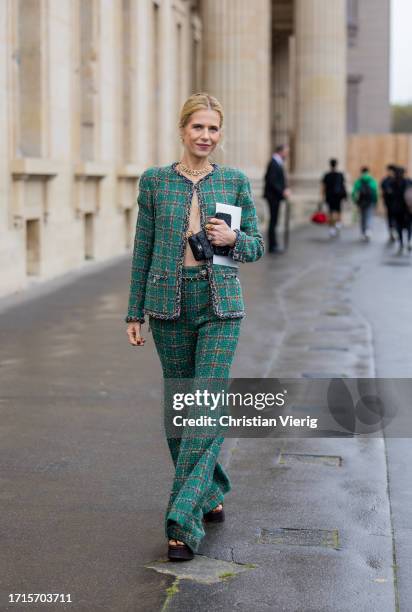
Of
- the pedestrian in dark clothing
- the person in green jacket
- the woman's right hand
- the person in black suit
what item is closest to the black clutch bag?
the woman's right hand

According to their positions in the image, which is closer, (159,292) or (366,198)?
(159,292)

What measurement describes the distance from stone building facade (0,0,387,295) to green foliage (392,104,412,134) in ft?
350

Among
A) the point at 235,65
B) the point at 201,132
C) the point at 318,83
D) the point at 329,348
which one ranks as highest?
the point at 235,65

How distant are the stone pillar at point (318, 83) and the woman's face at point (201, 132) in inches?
1254

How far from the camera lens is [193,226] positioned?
543 cm

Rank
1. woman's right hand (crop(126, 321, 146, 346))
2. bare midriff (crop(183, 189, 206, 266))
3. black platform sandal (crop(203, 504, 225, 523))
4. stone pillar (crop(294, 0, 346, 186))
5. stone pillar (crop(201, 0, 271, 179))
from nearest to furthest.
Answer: bare midriff (crop(183, 189, 206, 266)) → woman's right hand (crop(126, 321, 146, 346)) → black platform sandal (crop(203, 504, 225, 523)) → stone pillar (crop(201, 0, 271, 179)) → stone pillar (crop(294, 0, 346, 186))

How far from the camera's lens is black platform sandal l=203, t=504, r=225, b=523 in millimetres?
5703

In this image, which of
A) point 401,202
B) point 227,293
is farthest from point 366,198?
point 227,293

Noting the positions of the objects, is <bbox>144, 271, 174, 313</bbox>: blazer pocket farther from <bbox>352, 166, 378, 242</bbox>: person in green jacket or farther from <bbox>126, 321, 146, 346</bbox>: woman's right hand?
<bbox>352, 166, 378, 242</bbox>: person in green jacket

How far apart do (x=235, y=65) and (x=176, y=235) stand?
2720 cm

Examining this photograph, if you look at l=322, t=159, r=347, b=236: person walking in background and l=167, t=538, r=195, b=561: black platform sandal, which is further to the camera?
l=322, t=159, r=347, b=236: person walking in background

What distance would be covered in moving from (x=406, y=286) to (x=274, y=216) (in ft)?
20.9

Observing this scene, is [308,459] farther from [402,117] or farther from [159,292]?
[402,117]

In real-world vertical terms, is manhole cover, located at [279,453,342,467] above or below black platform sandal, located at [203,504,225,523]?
below
